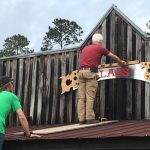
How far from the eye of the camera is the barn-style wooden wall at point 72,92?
10875 millimetres

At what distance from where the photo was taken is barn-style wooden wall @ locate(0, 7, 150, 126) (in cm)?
1088

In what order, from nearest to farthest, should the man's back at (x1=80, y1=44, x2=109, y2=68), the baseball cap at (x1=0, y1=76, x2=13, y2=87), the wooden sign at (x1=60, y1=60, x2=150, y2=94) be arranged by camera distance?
the baseball cap at (x1=0, y1=76, x2=13, y2=87) → the man's back at (x1=80, y1=44, x2=109, y2=68) → the wooden sign at (x1=60, y1=60, x2=150, y2=94)

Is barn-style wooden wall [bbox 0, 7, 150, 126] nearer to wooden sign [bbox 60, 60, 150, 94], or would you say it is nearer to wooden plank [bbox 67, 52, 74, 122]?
wooden plank [bbox 67, 52, 74, 122]

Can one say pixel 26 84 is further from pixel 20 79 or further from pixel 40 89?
pixel 40 89

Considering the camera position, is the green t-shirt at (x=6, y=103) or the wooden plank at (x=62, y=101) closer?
the green t-shirt at (x=6, y=103)

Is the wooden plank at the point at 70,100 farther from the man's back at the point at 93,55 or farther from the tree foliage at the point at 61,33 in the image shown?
the tree foliage at the point at 61,33

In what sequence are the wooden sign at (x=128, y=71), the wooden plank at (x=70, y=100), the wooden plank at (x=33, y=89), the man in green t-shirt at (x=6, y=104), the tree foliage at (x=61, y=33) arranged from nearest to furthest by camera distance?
the man in green t-shirt at (x=6, y=104), the wooden sign at (x=128, y=71), the wooden plank at (x=70, y=100), the wooden plank at (x=33, y=89), the tree foliage at (x=61, y=33)

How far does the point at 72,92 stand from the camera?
12031mm

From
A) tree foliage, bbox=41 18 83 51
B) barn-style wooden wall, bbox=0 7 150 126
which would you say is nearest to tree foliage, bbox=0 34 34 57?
tree foliage, bbox=41 18 83 51

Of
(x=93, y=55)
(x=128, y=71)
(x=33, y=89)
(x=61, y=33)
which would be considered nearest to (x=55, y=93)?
(x=33, y=89)

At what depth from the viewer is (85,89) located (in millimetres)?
9906

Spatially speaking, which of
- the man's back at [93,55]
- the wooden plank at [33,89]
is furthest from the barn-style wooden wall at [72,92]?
the man's back at [93,55]

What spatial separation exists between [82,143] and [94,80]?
2.56m

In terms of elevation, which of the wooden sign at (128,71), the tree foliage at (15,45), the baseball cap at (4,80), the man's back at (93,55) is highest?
the tree foliage at (15,45)
